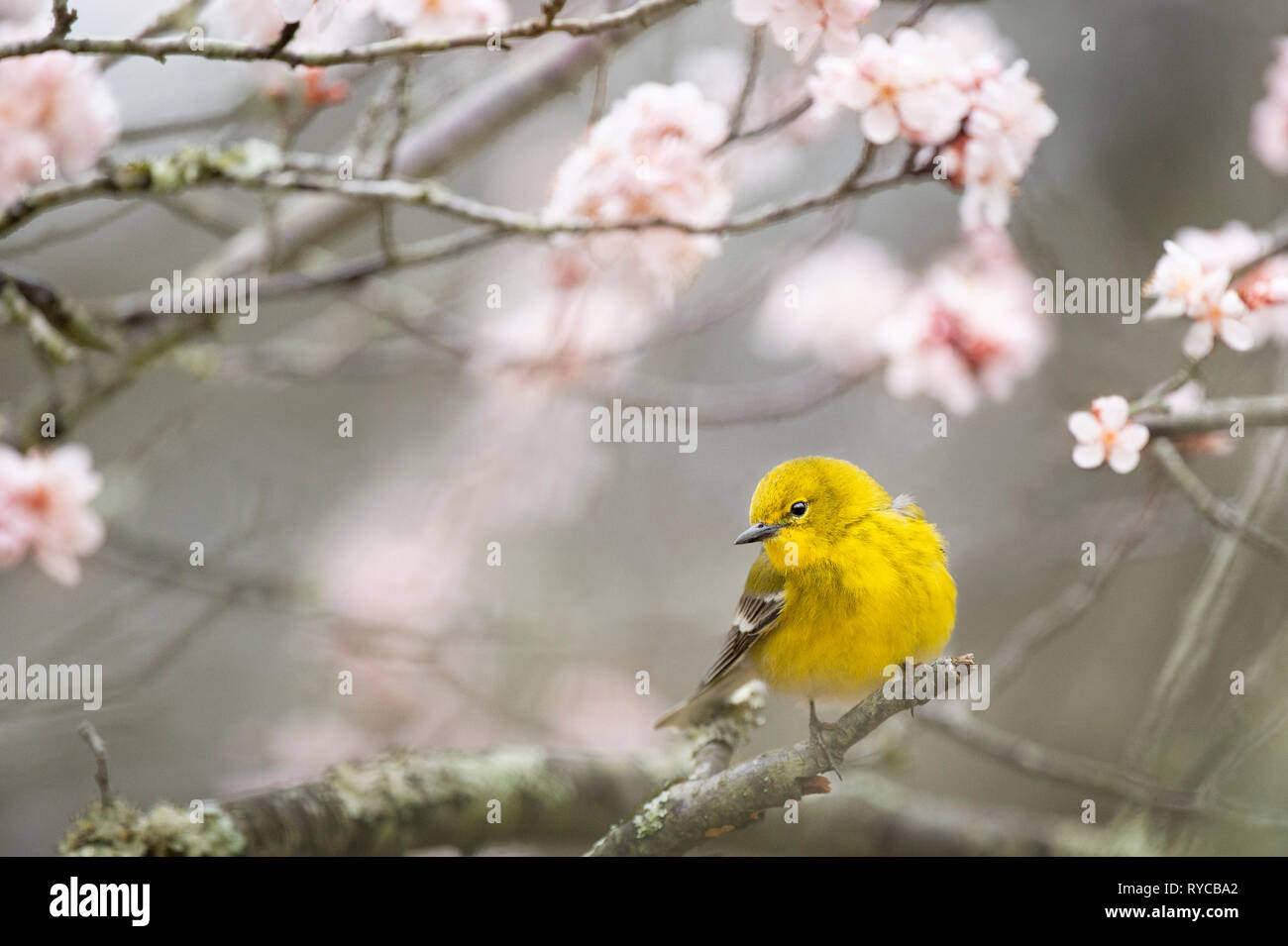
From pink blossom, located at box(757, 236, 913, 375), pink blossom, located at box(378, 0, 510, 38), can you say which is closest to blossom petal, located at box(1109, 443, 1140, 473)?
pink blossom, located at box(378, 0, 510, 38)

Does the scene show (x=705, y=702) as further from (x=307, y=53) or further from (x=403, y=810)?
(x=307, y=53)

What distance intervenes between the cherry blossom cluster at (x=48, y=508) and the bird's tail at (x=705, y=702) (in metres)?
0.83

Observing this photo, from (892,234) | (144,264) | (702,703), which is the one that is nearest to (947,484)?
(892,234)

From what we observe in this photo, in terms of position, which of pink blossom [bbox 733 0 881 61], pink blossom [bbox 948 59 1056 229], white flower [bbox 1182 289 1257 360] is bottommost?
white flower [bbox 1182 289 1257 360]

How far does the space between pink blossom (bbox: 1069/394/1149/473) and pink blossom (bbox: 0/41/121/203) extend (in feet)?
4.35

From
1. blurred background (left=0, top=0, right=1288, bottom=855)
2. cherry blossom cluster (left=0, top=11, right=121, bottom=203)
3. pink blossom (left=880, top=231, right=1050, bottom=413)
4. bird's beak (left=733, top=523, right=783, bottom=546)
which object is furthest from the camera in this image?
blurred background (left=0, top=0, right=1288, bottom=855)

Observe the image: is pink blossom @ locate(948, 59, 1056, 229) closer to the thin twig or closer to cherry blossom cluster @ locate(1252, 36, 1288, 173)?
cherry blossom cluster @ locate(1252, 36, 1288, 173)

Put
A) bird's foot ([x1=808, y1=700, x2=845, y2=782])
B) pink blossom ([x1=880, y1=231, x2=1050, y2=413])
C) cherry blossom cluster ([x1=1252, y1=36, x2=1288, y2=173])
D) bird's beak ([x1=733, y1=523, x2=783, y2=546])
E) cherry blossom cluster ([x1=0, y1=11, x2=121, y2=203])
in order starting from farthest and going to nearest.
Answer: cherry blossom cluster ([x1=1252, y1=36, x2=1288, y2=173]) < pink blossom ([x1=880, y1=231, x2=1050, y2=413]) < cherry blossom cluster ([x1=0, y1=11, x2=121, y2=203]) < bird's beak ([x1=733, y1=523, x2=783, y2=546]) < bird's foot ([x1=808, y1=700, x2=845, y2=782])

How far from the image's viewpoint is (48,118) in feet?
4.64

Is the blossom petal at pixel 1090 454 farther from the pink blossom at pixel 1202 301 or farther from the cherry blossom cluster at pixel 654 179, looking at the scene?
the cherry blossom cluster at pixel 654 179

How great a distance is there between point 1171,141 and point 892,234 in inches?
36.1

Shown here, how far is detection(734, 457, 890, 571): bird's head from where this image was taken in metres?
1.29

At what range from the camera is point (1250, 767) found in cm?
155
